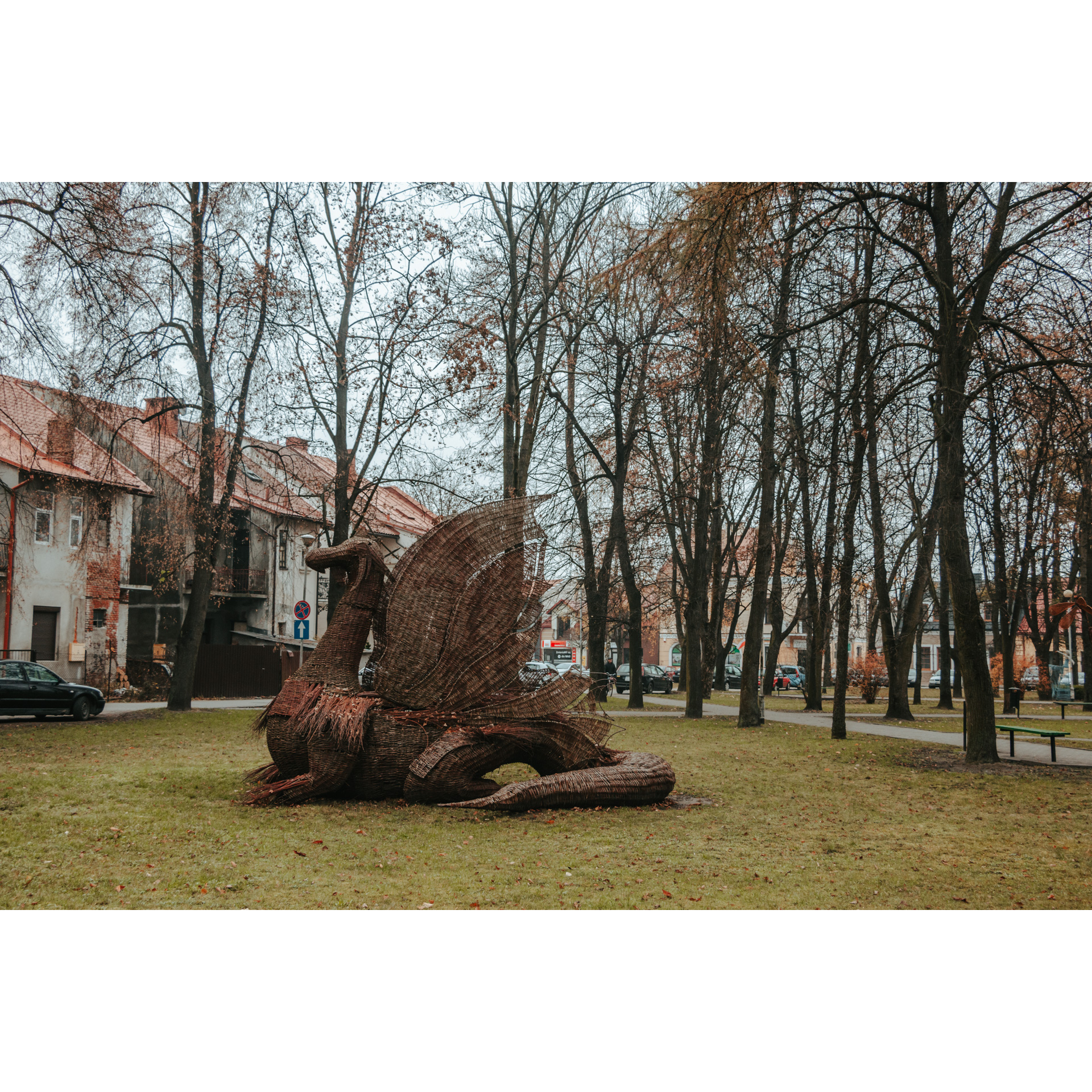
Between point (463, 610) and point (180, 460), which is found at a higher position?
point (180, 460)

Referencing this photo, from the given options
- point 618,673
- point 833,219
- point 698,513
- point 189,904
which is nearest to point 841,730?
point 698,513

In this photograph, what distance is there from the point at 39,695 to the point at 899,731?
17967mm

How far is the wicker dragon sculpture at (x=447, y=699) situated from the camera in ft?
27.3

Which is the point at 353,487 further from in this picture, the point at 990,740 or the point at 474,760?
the point at 990,740

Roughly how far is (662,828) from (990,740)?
23.7ft

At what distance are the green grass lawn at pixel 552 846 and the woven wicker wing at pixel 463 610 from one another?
1250 mm

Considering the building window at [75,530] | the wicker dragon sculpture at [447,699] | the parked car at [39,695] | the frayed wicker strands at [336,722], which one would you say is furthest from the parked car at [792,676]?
the frayed wicker strands at [336,722]

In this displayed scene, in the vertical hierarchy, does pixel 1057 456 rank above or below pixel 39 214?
below

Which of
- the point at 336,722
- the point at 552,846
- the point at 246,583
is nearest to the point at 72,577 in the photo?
the point at 246,583

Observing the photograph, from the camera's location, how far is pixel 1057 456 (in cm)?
915

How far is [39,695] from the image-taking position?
18.2 meters

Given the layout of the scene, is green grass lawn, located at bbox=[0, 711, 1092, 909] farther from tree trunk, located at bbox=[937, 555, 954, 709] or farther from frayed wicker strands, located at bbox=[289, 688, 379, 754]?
tree trunk, located at bbox=[937, 555, 954, 709]

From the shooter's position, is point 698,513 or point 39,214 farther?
point 698,513

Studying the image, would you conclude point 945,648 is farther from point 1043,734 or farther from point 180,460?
point 180,460
